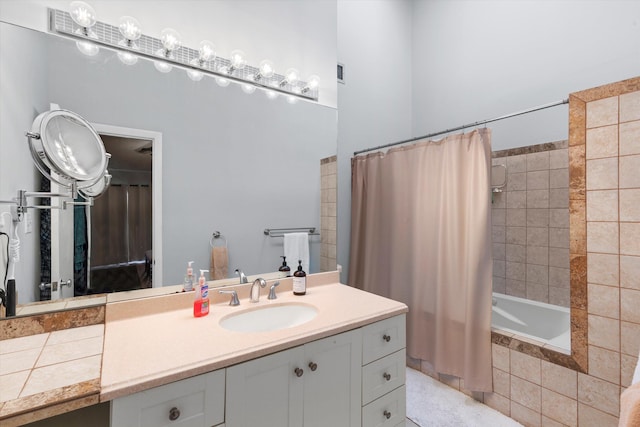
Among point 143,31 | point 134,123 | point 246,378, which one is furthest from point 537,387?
point 143,31

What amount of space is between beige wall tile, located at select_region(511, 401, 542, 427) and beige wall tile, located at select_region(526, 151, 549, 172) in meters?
1.73

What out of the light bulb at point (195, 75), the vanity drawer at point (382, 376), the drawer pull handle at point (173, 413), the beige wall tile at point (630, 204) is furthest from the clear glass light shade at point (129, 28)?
the beige wall tile at point (630, 204)

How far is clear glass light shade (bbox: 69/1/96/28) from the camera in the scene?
1.26 meters

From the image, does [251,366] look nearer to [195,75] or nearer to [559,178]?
[195,75]

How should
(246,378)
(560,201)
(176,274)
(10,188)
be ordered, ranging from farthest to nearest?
(560,201), (176,274), (10,188), (246,378)

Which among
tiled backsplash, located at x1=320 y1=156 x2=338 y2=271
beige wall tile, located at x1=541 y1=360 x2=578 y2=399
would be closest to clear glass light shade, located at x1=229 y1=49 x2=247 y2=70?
tiled backsplash, located at x1=320 y1=156 x2=338 y2=271

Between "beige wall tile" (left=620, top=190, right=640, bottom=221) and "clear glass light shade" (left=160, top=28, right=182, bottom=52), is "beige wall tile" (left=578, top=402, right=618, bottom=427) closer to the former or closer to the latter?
"beige wall tile" (left=620, top=190, right=640, bottom=221)

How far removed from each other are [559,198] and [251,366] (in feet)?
8.38

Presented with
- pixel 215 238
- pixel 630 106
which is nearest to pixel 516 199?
pixel 630 106

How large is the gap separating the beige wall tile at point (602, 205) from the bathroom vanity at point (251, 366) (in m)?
1.11

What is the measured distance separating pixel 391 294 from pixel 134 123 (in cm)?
208

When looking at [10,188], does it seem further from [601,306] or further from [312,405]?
[601,306]

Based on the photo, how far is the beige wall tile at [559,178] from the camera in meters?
2.21

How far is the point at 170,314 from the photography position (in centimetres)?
127
